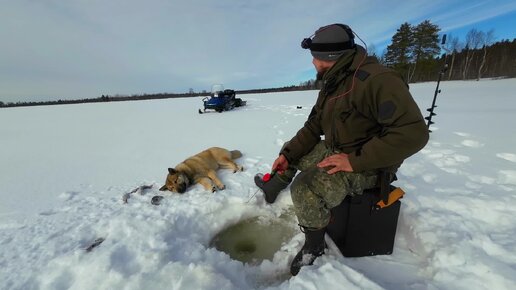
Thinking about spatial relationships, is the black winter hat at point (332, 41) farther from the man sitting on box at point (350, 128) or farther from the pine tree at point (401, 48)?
the pine tree at point (401, 48)

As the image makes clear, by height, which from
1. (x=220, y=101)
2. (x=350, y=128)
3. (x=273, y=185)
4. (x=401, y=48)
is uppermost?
(x=401, y=48)

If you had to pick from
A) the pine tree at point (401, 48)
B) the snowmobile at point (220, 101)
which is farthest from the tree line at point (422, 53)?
the snowmobile at point (220, 101)

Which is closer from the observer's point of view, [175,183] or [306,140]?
[306,140]

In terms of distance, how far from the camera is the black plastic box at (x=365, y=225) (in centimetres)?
199

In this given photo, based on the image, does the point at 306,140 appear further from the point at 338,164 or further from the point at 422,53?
the point at 422,53

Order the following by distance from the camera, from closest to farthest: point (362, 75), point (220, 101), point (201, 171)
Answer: point (362, 75), point (201, 171), point (220, 101)

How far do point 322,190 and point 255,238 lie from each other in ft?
3.45

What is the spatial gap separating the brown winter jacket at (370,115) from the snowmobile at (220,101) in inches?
448

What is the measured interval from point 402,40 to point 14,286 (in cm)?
4017

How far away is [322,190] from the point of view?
189 cm

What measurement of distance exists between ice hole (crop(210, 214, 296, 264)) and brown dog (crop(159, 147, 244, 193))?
0.83 meters

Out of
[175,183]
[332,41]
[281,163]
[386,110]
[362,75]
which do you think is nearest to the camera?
[386,110]

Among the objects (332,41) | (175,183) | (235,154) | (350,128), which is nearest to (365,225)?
(350,128)

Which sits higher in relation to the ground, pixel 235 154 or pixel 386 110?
pixel 386 110
